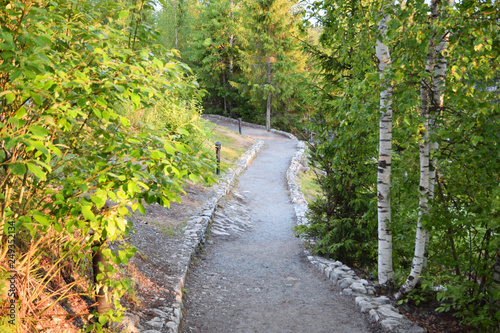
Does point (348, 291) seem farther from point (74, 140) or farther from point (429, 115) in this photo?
point (74, 140)

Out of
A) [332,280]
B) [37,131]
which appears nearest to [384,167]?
[332,280]

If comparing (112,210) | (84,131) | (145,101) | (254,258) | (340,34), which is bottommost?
(254,258)

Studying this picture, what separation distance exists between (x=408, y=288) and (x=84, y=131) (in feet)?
15.3

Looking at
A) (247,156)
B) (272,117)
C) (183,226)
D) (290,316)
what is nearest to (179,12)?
(272,117)

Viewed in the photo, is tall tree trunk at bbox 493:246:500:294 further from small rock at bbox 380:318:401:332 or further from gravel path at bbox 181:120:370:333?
gravel path at bbox 181:120:370:333

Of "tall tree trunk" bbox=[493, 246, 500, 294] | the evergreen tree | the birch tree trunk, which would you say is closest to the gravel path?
the birch tree trunk

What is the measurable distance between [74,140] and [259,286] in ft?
15.5

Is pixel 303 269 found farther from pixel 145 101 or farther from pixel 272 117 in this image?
pixel 272 117

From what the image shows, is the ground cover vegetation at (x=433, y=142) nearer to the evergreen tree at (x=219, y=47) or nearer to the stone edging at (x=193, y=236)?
the stone edging at (x=193, y=236)

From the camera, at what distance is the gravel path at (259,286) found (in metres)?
5.30

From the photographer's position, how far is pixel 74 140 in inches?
118

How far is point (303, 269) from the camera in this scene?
7.51m

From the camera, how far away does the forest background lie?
2.48 meters

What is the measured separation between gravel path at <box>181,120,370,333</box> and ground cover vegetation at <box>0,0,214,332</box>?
2461 millimetres
